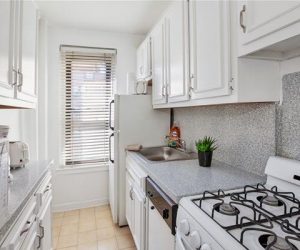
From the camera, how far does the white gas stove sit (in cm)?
66

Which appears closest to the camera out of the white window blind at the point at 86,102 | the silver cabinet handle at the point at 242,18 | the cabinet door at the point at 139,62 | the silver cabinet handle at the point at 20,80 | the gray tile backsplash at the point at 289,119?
the silver cabinet handle at the point at 242,18

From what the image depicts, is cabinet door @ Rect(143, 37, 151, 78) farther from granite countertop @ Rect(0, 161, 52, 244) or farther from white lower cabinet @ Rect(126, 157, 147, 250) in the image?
granite countertop @ Rect(0, 161, 52, 244)

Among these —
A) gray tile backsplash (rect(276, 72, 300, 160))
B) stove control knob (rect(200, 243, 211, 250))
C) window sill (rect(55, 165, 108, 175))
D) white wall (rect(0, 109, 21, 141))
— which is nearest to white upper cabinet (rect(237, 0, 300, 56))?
gray tile backsplash (rect(276, 72, 300, 160))

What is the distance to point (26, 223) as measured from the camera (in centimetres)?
108

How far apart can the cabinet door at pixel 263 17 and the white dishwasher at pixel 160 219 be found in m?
0.90

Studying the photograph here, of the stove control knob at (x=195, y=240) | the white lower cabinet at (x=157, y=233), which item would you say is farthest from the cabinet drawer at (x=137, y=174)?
the stove control knob at (x=195, y=240)

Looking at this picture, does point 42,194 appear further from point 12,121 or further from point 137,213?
point 12,121

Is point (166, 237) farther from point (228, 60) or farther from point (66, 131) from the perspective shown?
point (66, 131)

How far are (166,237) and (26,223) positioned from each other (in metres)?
0.75

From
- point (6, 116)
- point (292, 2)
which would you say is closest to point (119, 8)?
point (6, 116)

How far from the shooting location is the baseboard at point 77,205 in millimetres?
2785

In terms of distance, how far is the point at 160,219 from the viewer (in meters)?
→ 1.25

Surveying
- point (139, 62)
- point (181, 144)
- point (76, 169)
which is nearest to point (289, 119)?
point (181, 144)

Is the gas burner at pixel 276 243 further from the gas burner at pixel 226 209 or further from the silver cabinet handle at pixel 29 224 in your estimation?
the silver cabinet handle at pixel 29 224
